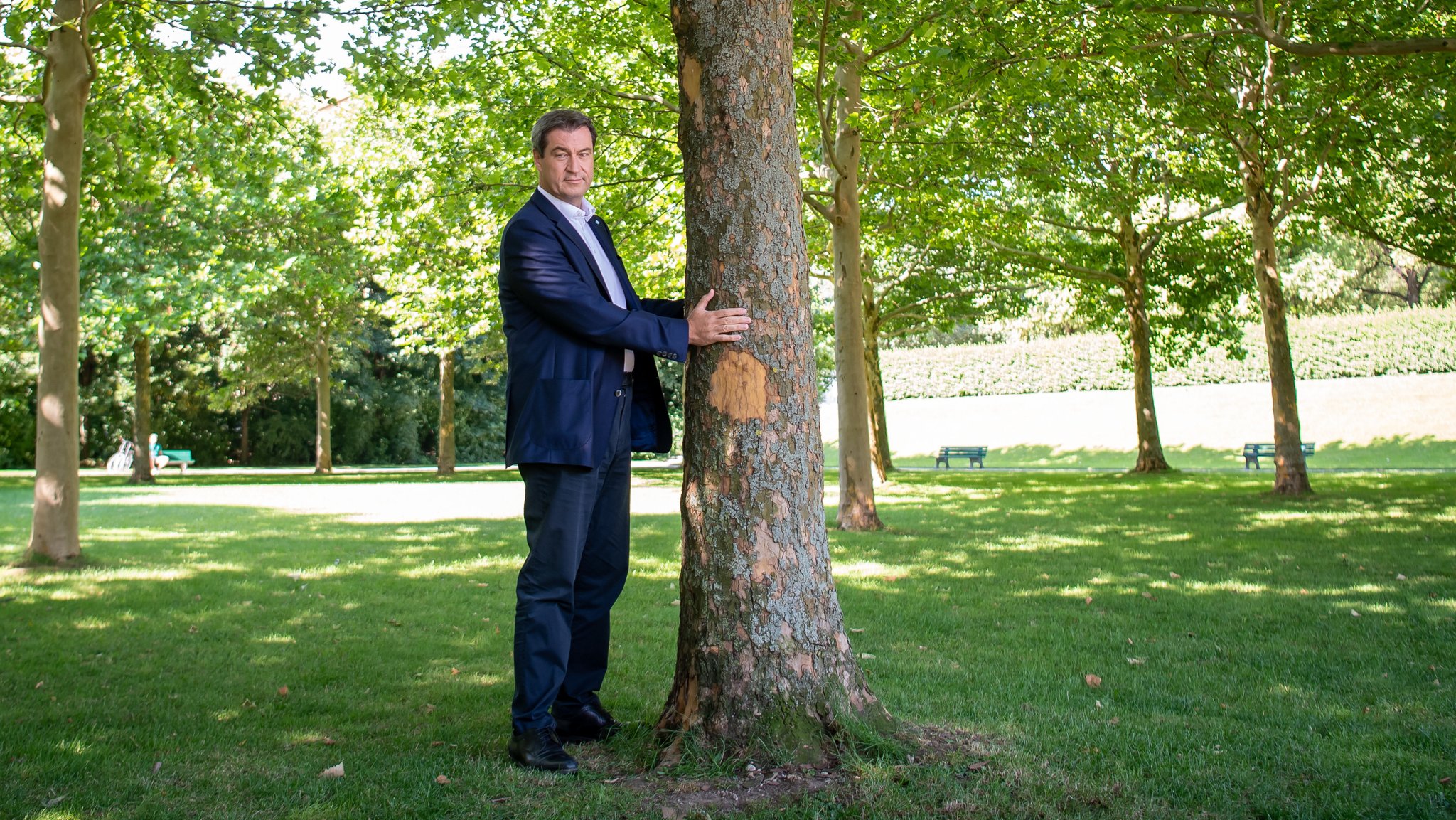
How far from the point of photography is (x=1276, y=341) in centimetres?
1675

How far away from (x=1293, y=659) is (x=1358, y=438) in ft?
96.0

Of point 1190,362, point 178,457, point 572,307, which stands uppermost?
point 1190,362

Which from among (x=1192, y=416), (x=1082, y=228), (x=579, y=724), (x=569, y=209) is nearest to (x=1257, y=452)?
(x=1082, y=228)

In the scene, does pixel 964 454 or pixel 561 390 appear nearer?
pixel 561 390

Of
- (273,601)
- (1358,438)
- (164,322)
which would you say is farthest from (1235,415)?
(273,601)

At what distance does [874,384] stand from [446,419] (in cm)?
1287

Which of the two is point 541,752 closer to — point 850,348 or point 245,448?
point 850,348

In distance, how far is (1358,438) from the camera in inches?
1197

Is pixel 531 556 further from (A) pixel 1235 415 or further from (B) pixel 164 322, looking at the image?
(A) pixel 1235 415

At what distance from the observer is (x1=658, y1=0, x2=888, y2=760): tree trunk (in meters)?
3.67

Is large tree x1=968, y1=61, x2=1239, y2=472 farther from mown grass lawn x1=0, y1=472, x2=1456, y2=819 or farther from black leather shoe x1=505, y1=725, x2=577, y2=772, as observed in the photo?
black leather shoe x1=505, y1=725, x2=577, y2=772

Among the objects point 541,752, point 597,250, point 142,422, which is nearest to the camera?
point 541,752

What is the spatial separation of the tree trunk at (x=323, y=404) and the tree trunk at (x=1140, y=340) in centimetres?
2100

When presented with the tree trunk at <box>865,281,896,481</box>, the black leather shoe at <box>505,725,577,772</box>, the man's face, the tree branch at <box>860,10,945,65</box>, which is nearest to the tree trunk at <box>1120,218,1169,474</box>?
the tree trunk at <box>865,281,896,481</box>
